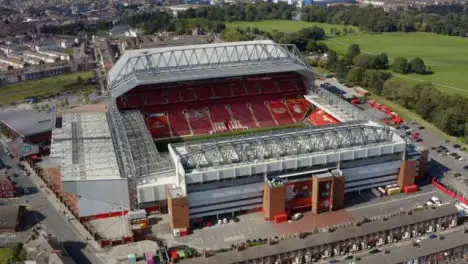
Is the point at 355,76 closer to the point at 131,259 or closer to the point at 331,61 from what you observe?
the point at 331,61

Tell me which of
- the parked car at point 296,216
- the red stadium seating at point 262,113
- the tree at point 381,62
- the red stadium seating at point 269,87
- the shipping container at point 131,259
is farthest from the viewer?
the tree at point 381,62

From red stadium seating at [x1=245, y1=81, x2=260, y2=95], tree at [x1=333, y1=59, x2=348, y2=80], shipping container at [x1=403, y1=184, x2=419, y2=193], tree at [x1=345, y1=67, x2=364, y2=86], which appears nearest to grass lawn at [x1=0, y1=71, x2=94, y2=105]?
red stadium seating at [x1=245, y1=81, x2=260, y2=95]

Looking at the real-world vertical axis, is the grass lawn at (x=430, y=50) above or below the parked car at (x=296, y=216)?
above

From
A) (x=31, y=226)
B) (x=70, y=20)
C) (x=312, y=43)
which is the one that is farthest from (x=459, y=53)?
(x=70, y=20)

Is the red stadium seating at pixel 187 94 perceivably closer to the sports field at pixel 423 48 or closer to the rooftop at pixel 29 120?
the rooftop at pixel 29 120

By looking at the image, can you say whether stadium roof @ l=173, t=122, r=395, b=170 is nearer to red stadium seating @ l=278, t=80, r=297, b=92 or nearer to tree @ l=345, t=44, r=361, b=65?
red stadium seating @ l=278, t=80, r=297, b=92

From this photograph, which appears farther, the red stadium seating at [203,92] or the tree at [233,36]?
the tree at [233,36]

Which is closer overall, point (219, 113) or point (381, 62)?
point (219, 113)

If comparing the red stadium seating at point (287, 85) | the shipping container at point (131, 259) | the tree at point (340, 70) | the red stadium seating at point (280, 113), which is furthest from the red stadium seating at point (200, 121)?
the tree at point (340, 70)

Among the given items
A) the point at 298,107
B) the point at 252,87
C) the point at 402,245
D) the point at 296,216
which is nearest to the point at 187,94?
the point at 252,87
